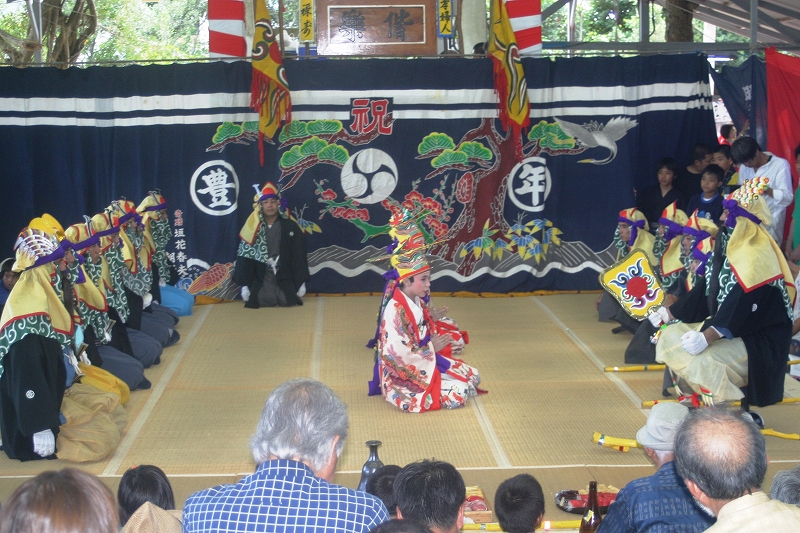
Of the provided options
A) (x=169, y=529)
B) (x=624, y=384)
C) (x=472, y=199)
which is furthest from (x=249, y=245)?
(x=169, y=529)

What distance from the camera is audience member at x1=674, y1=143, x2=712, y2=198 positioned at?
24.4 ft

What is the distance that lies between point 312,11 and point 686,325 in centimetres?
467

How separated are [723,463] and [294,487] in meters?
0.90

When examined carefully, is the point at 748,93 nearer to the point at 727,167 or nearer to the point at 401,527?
the point at 727,167

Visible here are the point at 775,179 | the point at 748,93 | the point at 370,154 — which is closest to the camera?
the point at 775,179

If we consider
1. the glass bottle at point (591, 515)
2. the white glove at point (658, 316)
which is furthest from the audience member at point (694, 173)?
the glass bottle at point (591, 515)

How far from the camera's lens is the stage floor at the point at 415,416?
396 cm

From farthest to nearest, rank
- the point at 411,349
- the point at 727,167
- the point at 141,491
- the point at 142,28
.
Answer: the point at 142,28 → the point at 727,167 → the point at 411,349 → the point at 141,491

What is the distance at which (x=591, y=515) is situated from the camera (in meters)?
2.95

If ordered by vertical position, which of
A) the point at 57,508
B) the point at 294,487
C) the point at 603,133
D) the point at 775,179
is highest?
the point at 603,133

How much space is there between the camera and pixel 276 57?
736 cm

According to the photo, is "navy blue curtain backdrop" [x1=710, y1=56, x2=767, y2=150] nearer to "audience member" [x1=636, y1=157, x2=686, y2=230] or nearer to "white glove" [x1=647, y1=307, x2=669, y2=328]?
"audience member" [x1=636, y1=157, x2=686, y2=230]

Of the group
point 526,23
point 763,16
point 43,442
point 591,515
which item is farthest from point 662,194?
point 43,442

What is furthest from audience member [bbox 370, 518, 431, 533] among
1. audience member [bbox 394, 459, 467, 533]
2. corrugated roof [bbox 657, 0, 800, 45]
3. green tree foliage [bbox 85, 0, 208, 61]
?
green tree foliage [bbox 85, 0, 208, 61]
